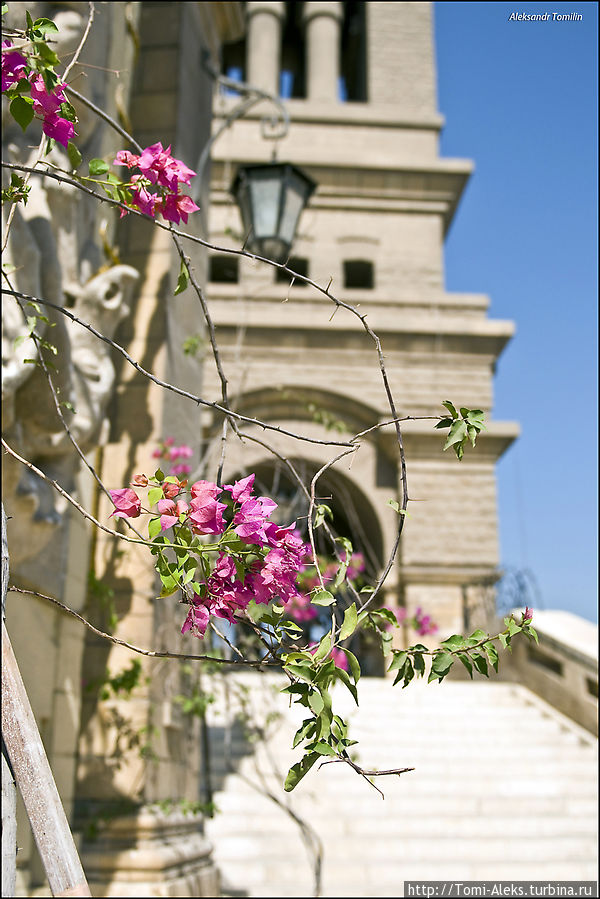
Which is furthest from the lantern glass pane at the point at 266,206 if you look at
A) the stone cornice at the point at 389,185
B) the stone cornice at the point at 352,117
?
the stone cornice at the point at 352,117

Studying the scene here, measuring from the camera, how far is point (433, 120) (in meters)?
18.8

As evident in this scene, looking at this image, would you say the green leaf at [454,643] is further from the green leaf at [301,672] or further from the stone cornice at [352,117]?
the stone cornice at [352,117]

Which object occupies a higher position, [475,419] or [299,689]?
[475,419]

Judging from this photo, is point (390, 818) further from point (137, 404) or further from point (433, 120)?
point (433, 120)

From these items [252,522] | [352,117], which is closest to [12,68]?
[252,522]

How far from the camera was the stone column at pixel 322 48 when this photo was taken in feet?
64.6

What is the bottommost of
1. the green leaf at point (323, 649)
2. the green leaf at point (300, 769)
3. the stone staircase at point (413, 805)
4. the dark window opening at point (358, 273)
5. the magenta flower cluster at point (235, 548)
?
the stone staircase at point (413, 805)

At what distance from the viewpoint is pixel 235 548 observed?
1530 millimetres

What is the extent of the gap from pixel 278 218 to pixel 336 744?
4.19 m

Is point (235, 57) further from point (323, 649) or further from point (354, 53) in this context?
point (323, 649)

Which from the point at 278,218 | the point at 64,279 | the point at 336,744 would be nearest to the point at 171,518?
the point at 336,744

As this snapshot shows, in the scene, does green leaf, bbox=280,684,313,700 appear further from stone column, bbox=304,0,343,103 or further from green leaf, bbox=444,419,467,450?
stone column, bbox=304,0,343,103

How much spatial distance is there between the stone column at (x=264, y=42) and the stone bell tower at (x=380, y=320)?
1.8 inches

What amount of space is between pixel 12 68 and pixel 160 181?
1.07ft
